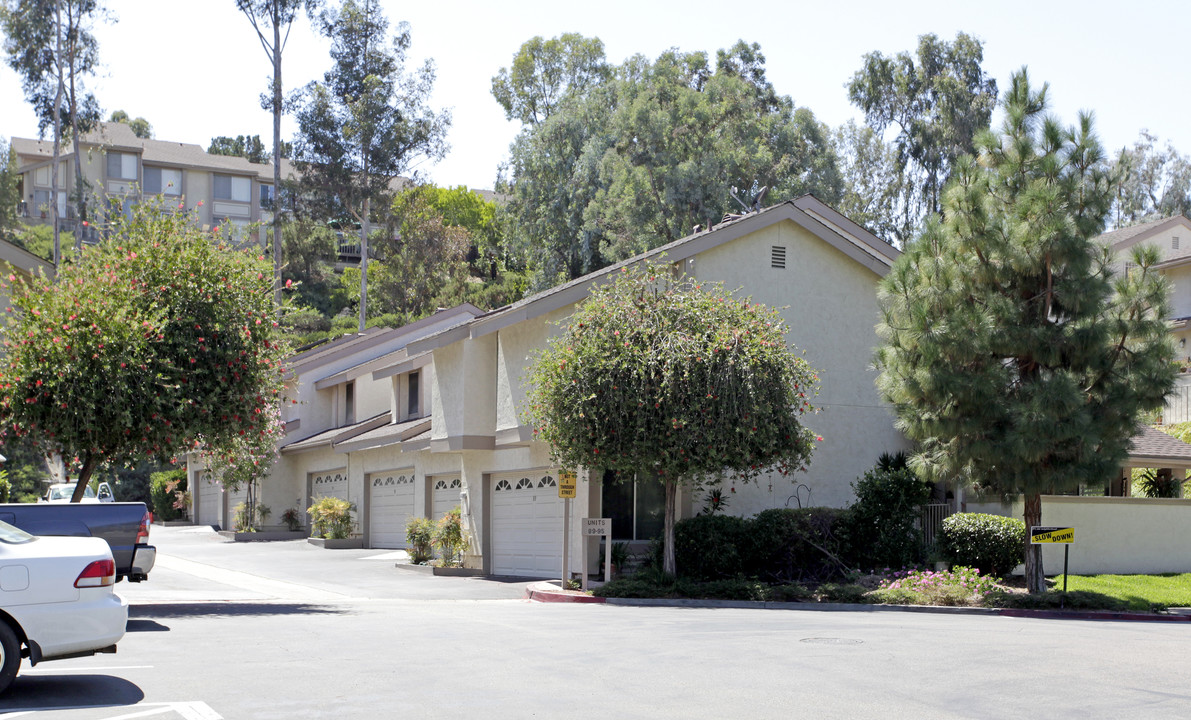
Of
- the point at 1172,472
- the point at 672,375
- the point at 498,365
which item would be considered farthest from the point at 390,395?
the point at 1172,472

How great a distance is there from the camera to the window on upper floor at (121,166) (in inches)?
2987

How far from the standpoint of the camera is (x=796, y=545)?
22.9 metres

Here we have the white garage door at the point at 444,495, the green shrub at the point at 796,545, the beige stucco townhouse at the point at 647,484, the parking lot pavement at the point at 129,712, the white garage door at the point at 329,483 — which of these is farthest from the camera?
the white garage door at the point at 329,483

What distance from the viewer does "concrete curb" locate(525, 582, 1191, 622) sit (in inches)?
758

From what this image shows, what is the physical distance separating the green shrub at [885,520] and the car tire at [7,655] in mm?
17037

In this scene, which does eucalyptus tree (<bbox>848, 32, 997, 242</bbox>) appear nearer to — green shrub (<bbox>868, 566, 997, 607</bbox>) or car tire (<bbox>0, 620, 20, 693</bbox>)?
green shrub (<bbox>868, 566, 997, 607</bbox>)

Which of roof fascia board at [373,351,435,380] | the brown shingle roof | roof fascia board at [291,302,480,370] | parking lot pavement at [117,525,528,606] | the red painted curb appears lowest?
parking lot pavement at [117,525,528,606]

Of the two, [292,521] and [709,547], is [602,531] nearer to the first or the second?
[709,547]

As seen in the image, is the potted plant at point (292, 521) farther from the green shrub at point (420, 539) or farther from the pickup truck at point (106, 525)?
the pickup truck at point (106, 525)

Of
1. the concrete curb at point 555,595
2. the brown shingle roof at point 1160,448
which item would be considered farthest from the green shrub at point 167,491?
the brown shingle roof at point 1160,448

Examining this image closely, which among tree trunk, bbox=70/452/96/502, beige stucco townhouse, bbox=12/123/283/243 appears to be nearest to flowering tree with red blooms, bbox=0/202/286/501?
tree trunk, bbox=70/452/96/502

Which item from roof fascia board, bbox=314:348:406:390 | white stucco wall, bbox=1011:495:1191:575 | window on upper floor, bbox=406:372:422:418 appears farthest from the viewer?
roof fascia board, bbox=314:348:406:390

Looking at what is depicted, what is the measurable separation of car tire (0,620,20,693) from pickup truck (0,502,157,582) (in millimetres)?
6474

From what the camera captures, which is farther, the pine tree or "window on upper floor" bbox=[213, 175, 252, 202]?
"window on upper floor" bbox=[213, 175, 252, 202]
